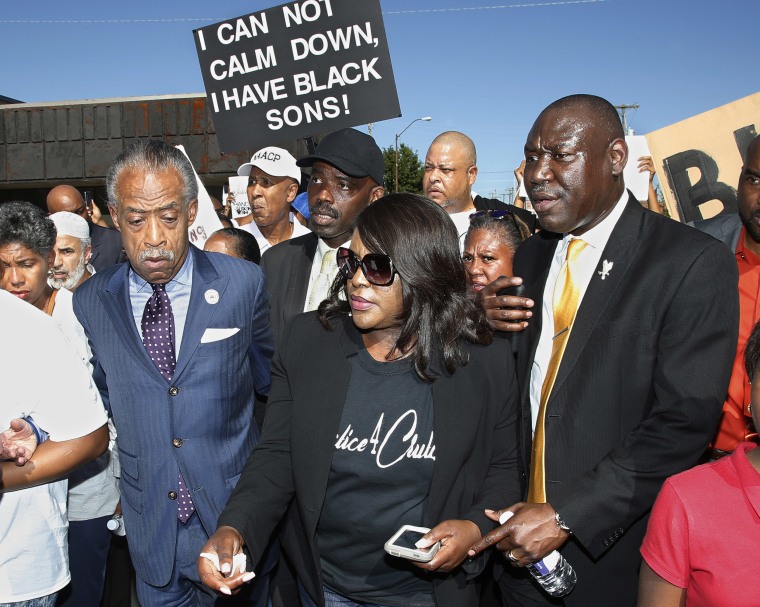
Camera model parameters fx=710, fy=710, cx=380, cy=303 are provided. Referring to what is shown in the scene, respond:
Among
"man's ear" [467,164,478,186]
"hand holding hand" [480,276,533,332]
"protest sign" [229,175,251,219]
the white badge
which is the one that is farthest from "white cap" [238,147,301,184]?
"hand holding hand" [480,276,533,332]

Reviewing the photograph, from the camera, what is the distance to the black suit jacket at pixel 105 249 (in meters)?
7.04

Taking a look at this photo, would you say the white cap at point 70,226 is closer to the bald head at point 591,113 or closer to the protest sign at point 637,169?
the bald head at point 591,113

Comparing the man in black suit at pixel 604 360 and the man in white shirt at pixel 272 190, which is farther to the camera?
the man in white shirt at pixel 272 190

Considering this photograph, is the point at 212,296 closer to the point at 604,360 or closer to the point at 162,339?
the point at 162,339

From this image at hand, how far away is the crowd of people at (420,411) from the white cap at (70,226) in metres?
2.15

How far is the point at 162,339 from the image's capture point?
2.92 meters

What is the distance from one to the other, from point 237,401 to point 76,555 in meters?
1.30

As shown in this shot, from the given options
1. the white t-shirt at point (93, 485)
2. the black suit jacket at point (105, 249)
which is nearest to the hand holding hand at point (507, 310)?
the white t-shirt at point (93, 485)

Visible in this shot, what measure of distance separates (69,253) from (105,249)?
2.26 meters

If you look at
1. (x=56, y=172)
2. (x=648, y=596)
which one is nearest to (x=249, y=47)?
(x=648, y=596)

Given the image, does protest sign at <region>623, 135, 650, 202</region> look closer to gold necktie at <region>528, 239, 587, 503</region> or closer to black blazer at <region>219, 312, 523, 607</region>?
gold necktie at <region>528, 239, 587, 503</region>

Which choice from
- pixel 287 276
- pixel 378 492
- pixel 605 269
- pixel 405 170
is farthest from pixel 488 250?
pixel 405 170

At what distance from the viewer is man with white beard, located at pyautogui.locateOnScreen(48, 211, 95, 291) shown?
193 inches

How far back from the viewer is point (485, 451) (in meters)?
2.42
